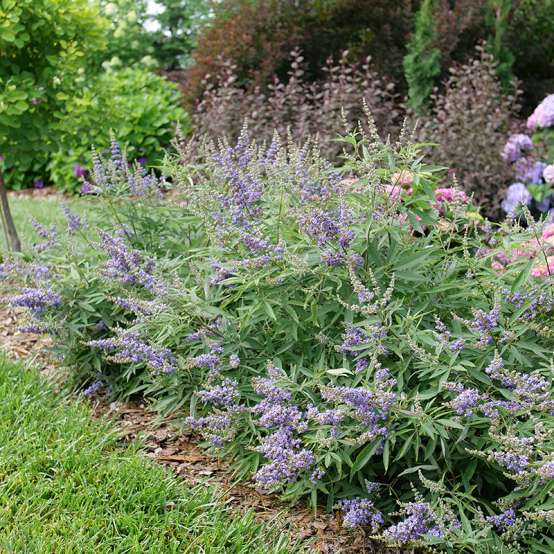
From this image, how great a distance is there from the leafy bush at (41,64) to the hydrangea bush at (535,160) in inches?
149

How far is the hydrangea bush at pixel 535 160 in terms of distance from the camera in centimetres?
659

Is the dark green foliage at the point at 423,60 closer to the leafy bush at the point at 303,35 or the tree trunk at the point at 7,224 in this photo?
the leafy bush at the point at 303,35

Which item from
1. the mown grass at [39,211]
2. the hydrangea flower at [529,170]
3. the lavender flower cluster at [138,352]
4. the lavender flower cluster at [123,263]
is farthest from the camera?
the mown grass at [39,211]

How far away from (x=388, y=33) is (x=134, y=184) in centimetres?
625

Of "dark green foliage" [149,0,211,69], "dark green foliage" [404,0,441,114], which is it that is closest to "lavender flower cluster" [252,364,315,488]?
"dark green foliage" [404,0,441,114]

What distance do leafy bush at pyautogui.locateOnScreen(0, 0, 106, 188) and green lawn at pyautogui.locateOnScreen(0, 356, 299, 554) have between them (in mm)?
2710

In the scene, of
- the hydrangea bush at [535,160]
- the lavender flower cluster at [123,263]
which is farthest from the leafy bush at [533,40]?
the lavender flower cluster at [123,263]

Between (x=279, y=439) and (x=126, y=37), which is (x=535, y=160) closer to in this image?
(x=279, y=439)

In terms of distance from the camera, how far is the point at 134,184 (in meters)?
4.05

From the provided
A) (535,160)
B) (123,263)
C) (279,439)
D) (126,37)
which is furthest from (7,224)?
(126,37)

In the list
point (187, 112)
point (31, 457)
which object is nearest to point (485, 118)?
point (187, 112)

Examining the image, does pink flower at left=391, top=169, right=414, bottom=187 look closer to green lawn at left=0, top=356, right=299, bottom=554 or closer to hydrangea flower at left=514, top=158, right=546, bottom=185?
green lawn at left=0, top=356, right=299, bottom=554

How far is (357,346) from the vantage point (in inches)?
108

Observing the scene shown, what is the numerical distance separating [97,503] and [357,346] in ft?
3.92
